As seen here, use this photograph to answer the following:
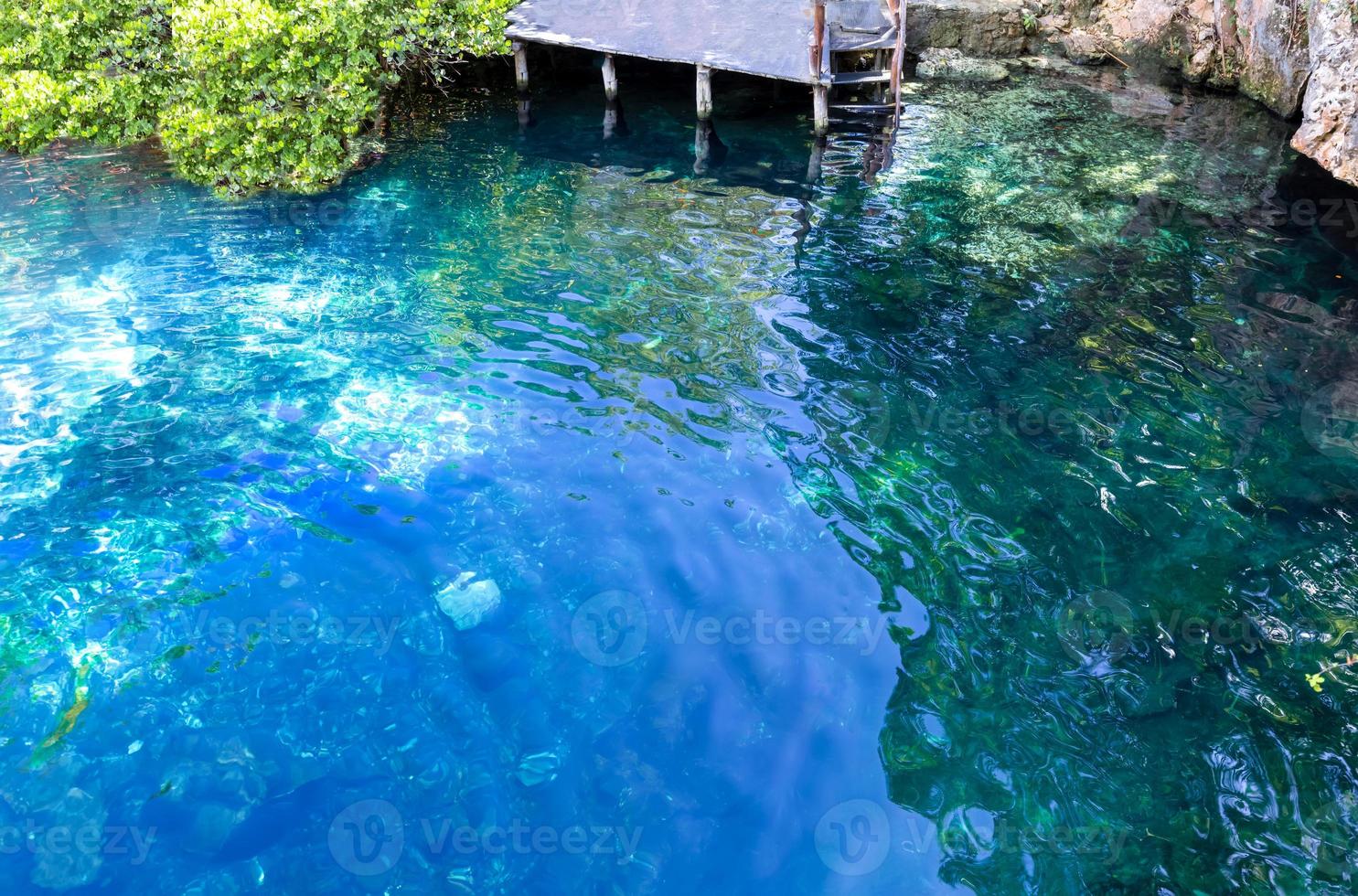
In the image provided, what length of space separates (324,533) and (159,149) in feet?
34.8

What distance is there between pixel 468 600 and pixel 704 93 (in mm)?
11245

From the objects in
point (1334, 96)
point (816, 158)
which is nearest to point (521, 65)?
point (816, 158)

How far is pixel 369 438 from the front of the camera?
879cm

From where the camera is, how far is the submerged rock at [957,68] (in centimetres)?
1842

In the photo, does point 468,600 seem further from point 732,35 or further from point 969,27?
point 969,27

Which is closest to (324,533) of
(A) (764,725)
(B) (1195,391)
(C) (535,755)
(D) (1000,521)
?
(C) (535,755)

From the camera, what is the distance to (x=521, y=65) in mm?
16859

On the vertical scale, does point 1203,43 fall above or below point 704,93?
above

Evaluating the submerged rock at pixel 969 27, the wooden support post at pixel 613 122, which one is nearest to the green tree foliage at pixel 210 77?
the wooden support post at pixel 613 122

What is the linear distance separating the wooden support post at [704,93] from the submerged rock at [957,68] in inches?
214

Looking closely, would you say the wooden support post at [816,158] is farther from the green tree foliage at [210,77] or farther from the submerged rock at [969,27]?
the green tree foliage at [210,77]

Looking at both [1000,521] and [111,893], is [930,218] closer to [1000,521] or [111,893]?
[1000,521]

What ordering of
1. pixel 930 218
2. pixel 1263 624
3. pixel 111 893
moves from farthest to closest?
pixel 930 218 → pixel 1263 624 → pixel 111 893

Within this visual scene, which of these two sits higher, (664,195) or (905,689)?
(664,195)
